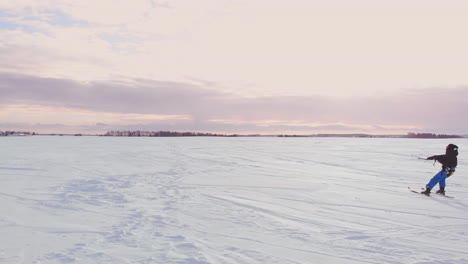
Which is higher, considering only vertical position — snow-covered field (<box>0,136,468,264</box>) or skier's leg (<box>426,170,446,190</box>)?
skier's leg (<box>426,170,446,190</box>)

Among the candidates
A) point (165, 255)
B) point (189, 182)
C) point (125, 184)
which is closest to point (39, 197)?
point (125, 184)

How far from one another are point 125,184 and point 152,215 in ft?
12.0

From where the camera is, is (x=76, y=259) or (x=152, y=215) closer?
(x=76, y=259)

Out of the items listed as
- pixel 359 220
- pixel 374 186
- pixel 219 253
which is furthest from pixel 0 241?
pixel 374 186

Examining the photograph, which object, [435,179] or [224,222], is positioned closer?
[224,222]

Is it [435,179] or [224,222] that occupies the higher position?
[435,179]

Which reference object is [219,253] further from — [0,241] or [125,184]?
[125,184]

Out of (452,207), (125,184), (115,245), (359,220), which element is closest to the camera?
(115,245)

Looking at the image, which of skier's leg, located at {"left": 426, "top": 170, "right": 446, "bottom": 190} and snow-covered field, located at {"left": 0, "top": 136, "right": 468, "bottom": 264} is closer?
snow-covered field, located at {"left": 0, "top": 136, "right": 468, "bottom": 264}

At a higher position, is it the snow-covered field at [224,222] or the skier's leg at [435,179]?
the skier's leg at [435,179]

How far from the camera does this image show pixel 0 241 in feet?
13.8

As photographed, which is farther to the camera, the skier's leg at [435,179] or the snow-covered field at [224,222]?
the skier's leg at [435,179]

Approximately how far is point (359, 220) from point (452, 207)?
2.88 m

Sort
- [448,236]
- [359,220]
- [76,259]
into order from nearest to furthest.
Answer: [76,259] < [448,236] < [359,220]
